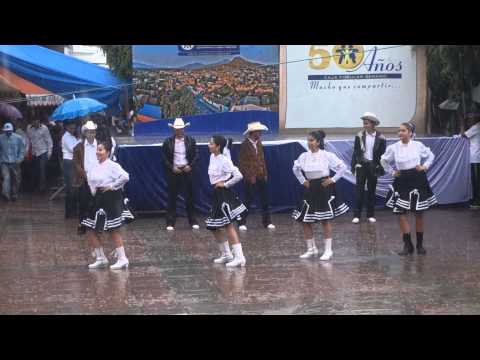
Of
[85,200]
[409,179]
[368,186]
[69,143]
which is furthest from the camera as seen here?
[69,143]

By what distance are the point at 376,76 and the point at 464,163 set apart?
9.69 ft

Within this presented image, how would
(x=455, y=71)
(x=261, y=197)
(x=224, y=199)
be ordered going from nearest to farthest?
(x=224, y=199)
(x=261, y=197)
(x=455, y=71)

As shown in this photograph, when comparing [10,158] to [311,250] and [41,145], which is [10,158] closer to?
[41,145]

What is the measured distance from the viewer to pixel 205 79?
1780 centimetres

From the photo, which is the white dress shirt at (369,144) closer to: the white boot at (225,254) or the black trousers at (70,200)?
the white boot at (225,254)

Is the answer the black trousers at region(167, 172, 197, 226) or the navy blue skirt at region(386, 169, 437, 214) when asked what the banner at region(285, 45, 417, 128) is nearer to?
the black trousers at region(167, 172, 197, 226)

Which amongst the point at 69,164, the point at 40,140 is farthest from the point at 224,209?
the point at 40,140

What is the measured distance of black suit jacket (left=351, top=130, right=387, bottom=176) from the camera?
14189 mm

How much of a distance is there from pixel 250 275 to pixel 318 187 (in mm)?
1531

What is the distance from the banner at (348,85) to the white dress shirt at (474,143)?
2.46 m

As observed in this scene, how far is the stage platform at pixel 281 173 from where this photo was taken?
1502 centimetres

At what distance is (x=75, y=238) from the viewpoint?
1319cm

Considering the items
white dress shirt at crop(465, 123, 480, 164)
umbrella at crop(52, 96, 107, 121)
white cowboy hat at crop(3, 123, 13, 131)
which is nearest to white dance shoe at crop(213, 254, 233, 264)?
umbrella at crop(52, 96, 107, 121)

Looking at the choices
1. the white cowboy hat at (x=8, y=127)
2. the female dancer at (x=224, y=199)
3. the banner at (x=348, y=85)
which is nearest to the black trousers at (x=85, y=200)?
the female dancer at (x=224, y=199)
